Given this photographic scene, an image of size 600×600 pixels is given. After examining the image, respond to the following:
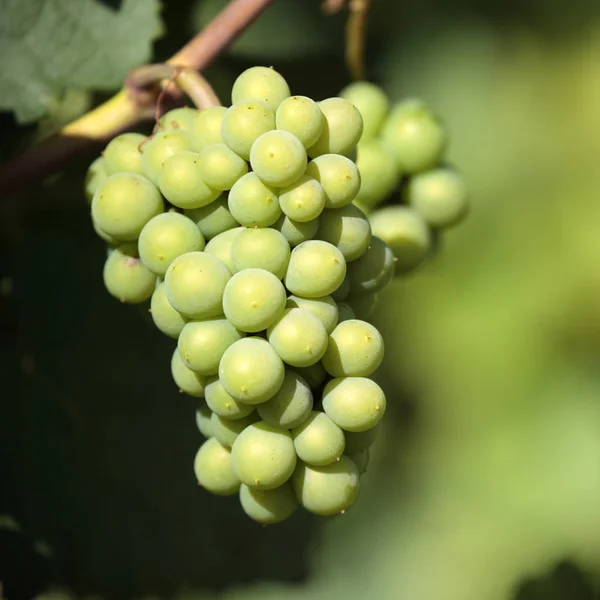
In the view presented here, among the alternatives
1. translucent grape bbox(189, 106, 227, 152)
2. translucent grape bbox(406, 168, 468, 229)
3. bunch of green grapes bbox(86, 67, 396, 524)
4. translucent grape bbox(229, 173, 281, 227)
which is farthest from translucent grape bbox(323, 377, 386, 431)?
translucent grape bbox(406, 168, 468, 229)

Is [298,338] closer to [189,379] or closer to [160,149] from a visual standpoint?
[189,379]

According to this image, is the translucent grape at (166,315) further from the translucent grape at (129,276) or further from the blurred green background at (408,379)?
the blurred green background at (408,379)

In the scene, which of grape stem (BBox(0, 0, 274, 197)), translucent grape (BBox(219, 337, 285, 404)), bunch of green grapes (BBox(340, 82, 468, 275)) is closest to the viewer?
translucent grape (BBox(219, 337, 285, 404))

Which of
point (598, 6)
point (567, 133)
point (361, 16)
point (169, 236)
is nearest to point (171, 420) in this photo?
point (169, 236)

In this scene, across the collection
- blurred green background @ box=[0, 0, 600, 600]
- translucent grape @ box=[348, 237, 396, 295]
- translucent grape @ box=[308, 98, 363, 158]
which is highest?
translucent grape @ box=[308, 98, 363, 158]

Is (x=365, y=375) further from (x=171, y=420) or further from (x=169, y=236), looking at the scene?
(x=171, y=420)

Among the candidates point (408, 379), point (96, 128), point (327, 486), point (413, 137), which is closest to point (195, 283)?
point (327, 486)

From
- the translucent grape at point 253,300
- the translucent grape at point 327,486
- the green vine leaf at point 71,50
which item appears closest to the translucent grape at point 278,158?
the translucent grape at point 253,300

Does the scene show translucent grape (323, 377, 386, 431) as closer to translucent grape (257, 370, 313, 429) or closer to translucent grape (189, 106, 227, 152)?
translucent grape (257, 370, 313, 429)
